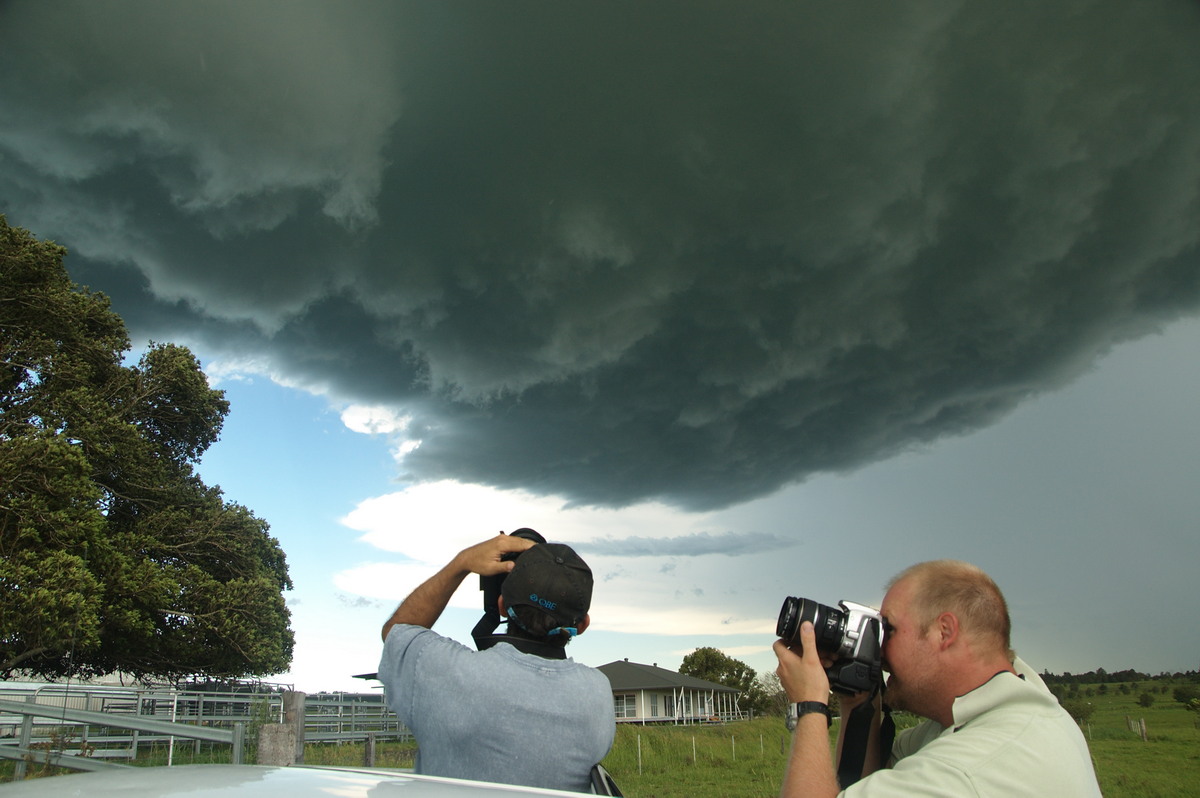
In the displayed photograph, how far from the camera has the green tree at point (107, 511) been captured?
50.2 feet

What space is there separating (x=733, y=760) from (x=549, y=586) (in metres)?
24.1

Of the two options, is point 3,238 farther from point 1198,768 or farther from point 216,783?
point 1198,768

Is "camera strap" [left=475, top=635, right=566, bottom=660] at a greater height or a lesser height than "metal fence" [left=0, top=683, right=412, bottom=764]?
greater

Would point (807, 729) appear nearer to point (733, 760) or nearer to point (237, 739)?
point (237, 739)

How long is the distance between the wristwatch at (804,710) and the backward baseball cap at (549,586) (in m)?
0.58

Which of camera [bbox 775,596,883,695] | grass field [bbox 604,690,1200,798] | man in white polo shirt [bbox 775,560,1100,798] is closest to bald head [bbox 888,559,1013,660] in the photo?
man in white polo shirt [bbox 775,560,1100,798]

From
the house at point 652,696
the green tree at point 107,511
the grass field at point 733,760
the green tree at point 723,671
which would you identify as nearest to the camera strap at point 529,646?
the grass field at point 733,760

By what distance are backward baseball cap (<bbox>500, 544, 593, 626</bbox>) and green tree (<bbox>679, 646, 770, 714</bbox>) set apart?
80618 mm

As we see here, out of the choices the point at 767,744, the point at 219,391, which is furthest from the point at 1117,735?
the point at 219,391

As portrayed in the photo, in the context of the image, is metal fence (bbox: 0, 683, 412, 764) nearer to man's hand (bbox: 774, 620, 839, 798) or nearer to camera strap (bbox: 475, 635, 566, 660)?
camera strap (bbox: 475, 635, 566, 660)

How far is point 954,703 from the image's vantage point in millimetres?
1708

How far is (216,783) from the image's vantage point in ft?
4.72

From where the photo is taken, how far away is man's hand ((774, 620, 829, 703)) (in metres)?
1.80

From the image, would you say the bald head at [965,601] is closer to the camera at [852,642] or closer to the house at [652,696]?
the camera at [852,642]
